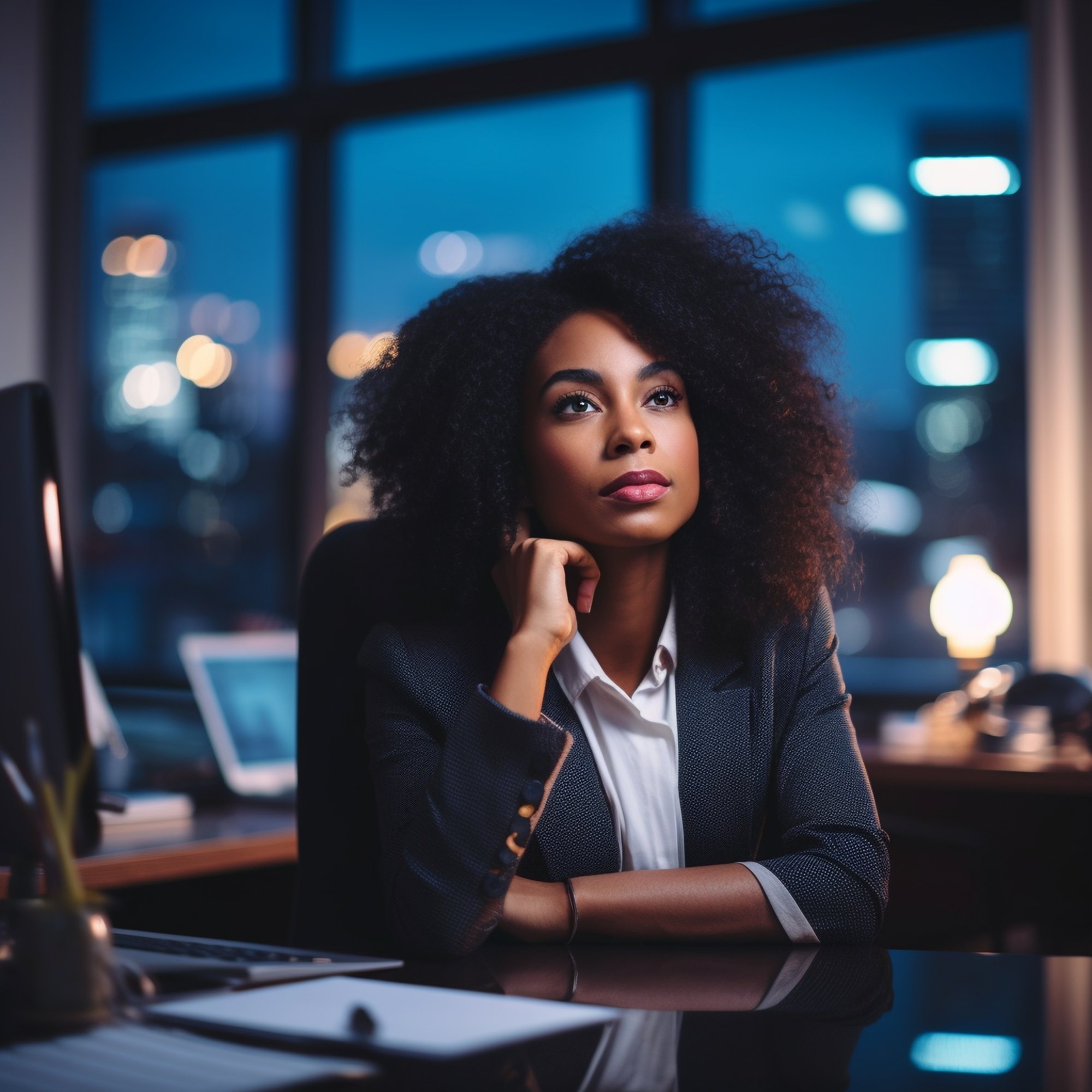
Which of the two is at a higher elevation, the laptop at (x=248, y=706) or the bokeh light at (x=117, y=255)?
the bokeh light at (x=117, y=255)

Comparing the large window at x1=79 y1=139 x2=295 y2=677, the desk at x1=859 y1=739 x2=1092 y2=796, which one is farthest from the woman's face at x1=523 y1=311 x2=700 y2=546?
the large window at x1=79 y1=139 x2=295 y2=677

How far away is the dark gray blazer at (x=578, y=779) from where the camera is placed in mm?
1148

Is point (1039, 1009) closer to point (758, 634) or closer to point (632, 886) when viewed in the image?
point (632, 886)

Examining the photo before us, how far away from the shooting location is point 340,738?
1.44 meters

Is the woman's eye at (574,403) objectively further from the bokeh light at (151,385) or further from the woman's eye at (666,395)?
the bokeh light at (151,385)

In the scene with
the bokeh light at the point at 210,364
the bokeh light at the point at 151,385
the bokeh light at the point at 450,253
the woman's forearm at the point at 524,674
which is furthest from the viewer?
the bokeh light at the point at 151,385

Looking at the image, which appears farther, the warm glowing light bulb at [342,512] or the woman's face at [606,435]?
the warm glowing light bulb at [342,512]

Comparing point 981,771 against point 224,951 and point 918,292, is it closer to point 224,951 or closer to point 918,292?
point 918,292

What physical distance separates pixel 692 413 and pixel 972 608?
1.73 m

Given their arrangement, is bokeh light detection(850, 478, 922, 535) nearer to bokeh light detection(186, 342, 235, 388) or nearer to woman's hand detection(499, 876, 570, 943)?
bokeh light detection(186, 342, 235, 388)

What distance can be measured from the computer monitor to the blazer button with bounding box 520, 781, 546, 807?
0.39m

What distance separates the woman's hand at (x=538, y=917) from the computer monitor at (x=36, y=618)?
417 millimetres

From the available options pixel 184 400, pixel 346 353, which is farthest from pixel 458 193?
pixel 184 400

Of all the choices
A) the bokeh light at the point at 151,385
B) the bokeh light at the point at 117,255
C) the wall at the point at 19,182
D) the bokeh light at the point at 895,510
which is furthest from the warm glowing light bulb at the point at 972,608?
the bokeh light at the point at 117,255
